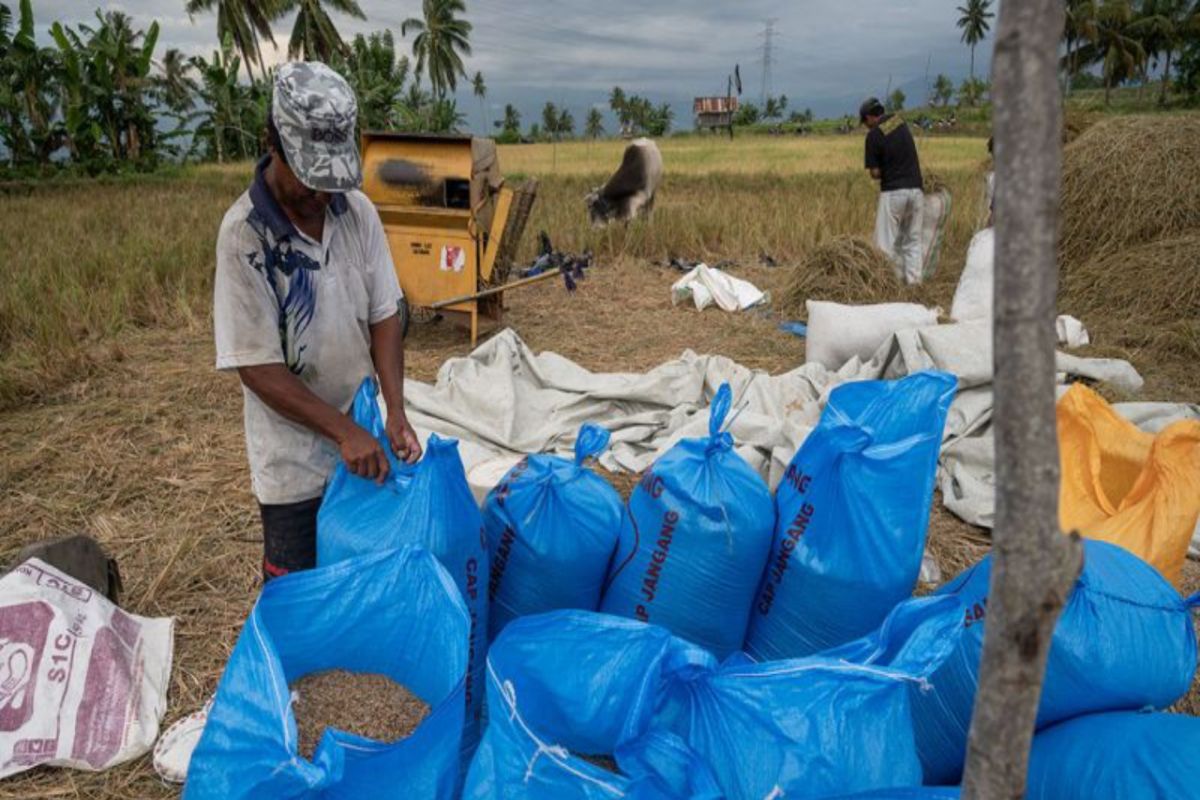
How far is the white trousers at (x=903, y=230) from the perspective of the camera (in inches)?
272

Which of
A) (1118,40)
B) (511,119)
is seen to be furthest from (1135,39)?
(511,119)

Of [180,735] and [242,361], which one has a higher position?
[242,361]

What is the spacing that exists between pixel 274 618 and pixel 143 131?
78.7ft

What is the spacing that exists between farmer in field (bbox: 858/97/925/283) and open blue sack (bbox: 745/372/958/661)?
543 cm

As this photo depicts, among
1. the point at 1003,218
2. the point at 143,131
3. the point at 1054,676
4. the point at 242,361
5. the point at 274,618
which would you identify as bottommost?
the point at 1054,676

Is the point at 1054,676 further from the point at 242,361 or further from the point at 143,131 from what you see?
the point at 143,131

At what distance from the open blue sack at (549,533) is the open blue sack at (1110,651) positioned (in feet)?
2.64

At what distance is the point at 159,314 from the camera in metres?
5.80

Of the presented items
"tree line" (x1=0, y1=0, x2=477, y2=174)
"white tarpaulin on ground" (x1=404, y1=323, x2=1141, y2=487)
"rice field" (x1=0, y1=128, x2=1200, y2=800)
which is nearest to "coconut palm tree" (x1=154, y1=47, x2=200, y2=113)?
"tree line" (x1=0, y1=0, x2=477, y2=174)

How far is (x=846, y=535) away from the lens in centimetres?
179

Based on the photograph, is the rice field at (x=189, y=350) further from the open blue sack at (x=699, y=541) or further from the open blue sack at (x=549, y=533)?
the open blue sack at (x=699, y=541)

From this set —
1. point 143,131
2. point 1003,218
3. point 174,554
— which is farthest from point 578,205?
point 143,131

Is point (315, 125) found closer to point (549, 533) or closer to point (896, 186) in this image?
point (549, 533)

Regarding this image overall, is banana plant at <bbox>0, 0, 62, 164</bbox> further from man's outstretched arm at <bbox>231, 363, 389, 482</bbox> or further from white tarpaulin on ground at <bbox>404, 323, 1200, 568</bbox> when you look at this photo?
man's outstretched arm at <bbox>231, 363, 389, 482</bbox>
